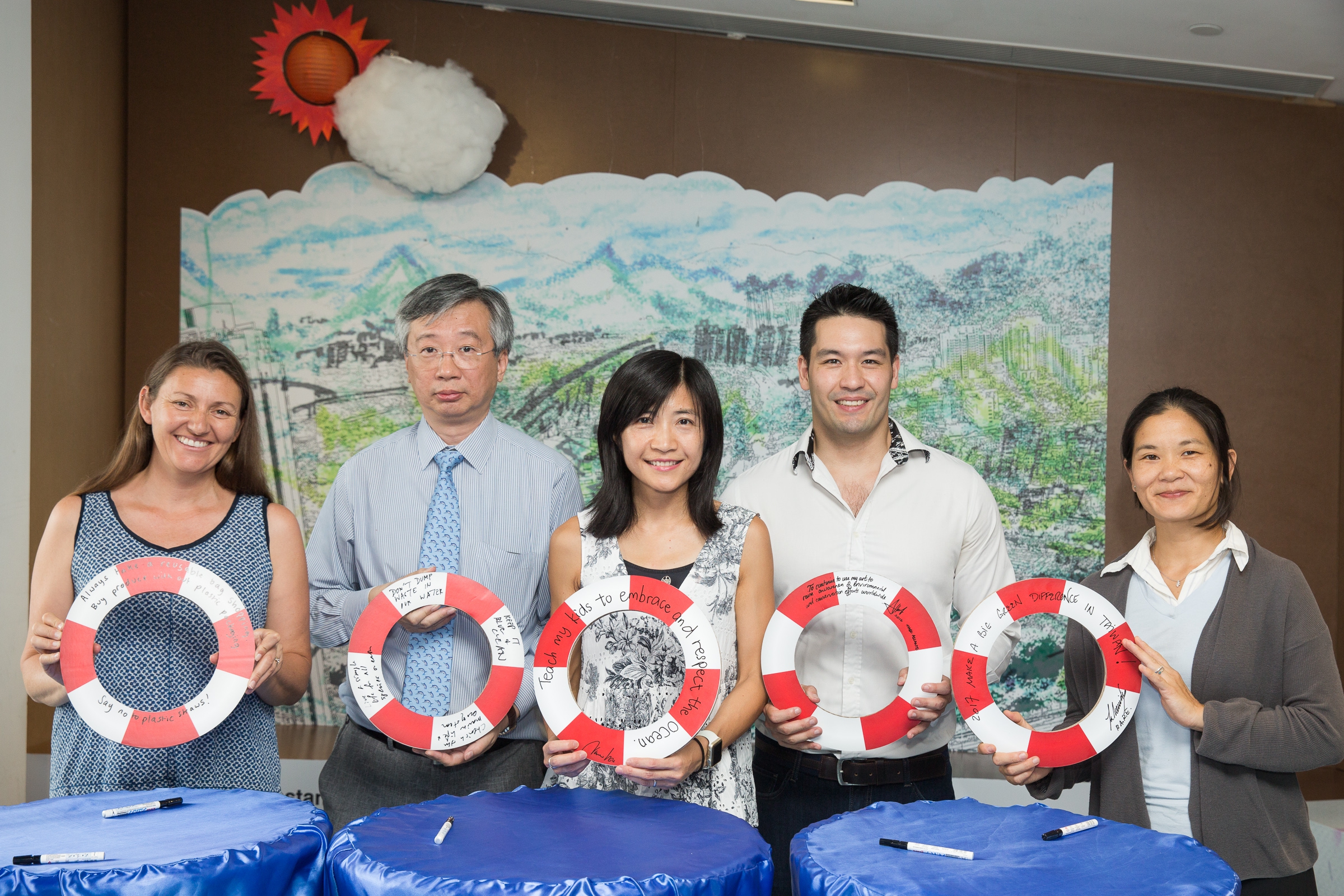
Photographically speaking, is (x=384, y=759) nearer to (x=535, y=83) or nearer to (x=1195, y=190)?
(x=535, y=83)

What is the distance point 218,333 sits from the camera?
3.84 m

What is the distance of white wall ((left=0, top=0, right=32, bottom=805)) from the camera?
9.70 feet

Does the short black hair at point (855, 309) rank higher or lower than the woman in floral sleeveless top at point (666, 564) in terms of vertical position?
higher

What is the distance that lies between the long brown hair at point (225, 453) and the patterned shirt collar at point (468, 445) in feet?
1.12

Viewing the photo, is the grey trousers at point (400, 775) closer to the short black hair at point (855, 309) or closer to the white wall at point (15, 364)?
the short black hair at point (855, 309)

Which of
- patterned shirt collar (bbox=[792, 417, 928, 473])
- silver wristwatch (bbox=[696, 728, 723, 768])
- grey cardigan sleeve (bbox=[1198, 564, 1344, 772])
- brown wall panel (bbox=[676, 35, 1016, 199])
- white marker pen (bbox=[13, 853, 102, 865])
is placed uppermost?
brown wall panel (bbox=[676, 35, 1016, 199])

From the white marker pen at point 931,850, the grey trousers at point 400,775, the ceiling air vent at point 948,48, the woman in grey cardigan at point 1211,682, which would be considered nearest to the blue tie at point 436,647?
the grey trousers at point 400,775

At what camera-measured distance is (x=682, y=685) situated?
1892mm

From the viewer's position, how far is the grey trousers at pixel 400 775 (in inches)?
84.4

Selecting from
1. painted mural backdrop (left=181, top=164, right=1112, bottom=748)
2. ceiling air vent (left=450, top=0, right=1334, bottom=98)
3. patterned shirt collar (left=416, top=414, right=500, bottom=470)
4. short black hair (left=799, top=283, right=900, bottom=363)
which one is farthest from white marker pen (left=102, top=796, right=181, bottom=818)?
ceiling air vent (left=450, top=0, right=1334, bottom=98)

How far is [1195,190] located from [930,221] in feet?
3.71

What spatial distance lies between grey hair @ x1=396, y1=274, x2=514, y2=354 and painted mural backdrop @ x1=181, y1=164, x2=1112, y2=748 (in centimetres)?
163

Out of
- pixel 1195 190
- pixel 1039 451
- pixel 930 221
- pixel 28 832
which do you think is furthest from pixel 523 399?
pixel 1195 190

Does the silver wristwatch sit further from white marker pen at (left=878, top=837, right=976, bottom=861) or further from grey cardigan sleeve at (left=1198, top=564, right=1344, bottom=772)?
grey cardigan sleeve at (left=1198, top=564, right=1344, bottom=772)
